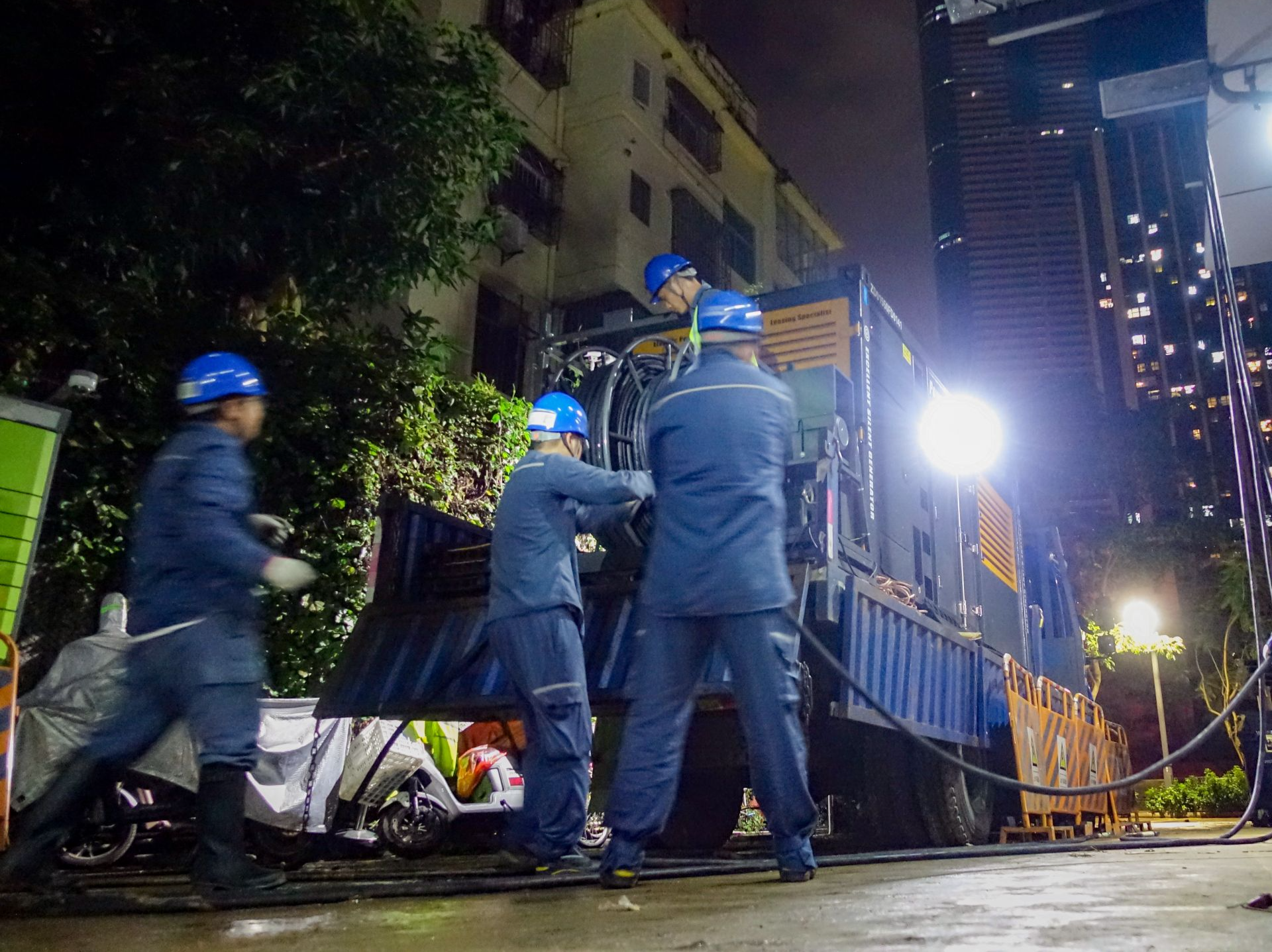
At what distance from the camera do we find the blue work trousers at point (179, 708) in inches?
127

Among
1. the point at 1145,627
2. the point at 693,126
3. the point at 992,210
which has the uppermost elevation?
the point at 992,210

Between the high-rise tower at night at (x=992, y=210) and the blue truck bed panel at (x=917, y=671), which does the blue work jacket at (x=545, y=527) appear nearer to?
the blue truck bed panel at (x=917, y=671)

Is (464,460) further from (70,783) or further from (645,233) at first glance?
(645,233)

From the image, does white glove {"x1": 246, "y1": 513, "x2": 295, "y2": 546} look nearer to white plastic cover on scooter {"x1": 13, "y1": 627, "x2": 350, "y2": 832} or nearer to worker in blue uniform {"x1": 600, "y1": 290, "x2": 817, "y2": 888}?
worker in blue uniform {"x1": 600, "y1": 290, "x2": 817, "y2": 888}

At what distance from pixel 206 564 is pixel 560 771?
1.56 meters

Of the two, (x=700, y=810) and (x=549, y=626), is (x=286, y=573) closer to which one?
(x=549, y=626)

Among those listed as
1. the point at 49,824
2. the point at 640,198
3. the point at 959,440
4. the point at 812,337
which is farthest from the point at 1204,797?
the point at 49,824

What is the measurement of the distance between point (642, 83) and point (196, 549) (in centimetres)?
1920

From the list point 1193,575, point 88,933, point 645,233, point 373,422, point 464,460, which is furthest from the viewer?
point 1193,575

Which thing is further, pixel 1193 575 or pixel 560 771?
pixel 1193 575

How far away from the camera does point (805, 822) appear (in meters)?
3.37

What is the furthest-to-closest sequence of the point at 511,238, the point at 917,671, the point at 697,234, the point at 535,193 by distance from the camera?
the point at 697,234 < the point at 535,193 < the point at 511,238 < the point at 917,671

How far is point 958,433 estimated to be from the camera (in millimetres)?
7234

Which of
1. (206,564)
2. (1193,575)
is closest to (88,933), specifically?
(206,564)
